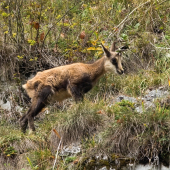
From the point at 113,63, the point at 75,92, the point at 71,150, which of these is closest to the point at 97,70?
the point at 113,63

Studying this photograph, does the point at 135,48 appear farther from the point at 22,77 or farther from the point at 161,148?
the point at 161,148

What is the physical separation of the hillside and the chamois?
0.32 m

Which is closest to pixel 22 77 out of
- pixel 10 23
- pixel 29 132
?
pixel 10 23

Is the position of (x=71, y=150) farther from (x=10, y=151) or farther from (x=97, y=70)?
(x=97, y=70)

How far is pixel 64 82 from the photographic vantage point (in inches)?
304

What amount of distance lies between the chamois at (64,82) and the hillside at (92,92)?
323mm

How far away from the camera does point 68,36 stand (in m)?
9.86

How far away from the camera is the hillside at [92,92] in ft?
19.4

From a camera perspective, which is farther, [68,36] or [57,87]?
A: [68,36]

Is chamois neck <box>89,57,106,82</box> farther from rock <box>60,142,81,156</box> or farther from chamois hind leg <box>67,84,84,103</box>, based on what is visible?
rock <box>60,142,81,156</box>

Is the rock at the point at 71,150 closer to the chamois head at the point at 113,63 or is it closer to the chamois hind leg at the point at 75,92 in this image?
the chamois hind leg at the point at 75,92

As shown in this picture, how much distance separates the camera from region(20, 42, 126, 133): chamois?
24.2 feet

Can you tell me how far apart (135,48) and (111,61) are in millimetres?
1345

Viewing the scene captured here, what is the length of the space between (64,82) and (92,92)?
0.99 metres
